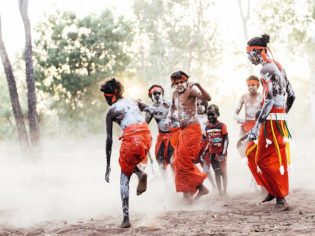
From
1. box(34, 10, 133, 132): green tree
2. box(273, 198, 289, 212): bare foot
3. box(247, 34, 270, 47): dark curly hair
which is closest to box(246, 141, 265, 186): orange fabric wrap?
box(273, 198, 289, 212): bare foot

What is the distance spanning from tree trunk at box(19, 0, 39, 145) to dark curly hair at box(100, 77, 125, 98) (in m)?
12.3

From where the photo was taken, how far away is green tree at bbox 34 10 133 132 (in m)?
30.2

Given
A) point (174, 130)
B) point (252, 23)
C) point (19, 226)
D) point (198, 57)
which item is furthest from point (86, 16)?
point (19, 226)

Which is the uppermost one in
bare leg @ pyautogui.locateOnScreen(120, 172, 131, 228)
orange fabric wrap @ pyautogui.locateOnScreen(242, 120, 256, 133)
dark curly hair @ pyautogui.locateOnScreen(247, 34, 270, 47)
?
dark curly hair @ pyautogui.locateOnScreen(247, 34, 270, 47)

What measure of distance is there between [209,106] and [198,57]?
134 ft

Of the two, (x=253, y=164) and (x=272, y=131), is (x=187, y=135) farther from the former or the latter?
(x=272, y=131)

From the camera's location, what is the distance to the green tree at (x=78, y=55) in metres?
30.2

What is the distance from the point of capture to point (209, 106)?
344 inches

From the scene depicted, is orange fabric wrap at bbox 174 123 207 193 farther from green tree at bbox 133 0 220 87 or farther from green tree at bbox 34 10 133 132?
green tree at bbox 133 0 220 87

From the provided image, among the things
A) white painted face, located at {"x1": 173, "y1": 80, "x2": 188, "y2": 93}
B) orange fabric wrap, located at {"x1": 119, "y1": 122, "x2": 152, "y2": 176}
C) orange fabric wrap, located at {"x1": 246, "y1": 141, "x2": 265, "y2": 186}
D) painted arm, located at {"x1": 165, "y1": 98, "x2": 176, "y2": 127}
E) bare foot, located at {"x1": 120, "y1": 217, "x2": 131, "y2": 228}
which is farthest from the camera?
painted arm, located at {"x1": 165, "y1": 98, "x2": 176, "y2": 127}

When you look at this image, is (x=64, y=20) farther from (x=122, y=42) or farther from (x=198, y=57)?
(x=198, y=57)

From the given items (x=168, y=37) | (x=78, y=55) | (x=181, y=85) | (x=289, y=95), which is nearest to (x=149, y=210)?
(x=181, y=85)

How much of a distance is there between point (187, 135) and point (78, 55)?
23.0 meters

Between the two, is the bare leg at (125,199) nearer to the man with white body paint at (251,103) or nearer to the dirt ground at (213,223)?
the dirt ground at (213,223)
